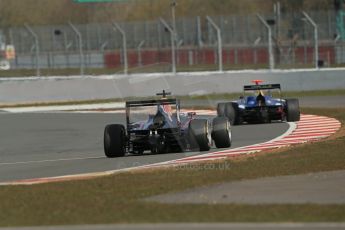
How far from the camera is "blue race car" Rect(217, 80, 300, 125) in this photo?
2044 cm

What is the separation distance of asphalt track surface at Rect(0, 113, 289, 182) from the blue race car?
13.1 inches

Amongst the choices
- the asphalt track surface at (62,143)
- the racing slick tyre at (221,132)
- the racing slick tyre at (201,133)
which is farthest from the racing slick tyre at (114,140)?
the racing slick tyre at (221,132)

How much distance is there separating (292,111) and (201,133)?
6.79m

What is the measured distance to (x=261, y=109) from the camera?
20438 mm

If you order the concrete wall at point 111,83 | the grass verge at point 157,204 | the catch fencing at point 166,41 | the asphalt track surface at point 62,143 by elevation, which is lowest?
the asphalt track surface at point 62,143

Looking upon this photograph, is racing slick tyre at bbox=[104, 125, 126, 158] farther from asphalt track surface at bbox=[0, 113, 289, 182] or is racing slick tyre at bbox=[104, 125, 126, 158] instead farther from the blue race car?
the blue race car

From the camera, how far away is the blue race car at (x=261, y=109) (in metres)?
20.4

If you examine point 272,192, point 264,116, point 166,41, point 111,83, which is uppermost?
point 166,41

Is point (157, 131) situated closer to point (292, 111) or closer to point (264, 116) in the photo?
point (264, 116)

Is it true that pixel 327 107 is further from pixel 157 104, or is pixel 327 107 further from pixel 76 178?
pixel 76 178

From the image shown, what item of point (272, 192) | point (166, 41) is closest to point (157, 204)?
point (272, 192)

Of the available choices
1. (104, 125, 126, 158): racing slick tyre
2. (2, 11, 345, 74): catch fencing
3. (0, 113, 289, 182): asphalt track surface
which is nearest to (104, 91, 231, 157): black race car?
(104, 125, 126, 158): racing slick tyre

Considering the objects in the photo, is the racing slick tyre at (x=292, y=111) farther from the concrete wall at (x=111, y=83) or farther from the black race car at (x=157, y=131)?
the concrete wall at (x=111, y=83)

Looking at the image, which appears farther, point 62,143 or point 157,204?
point 62,143
